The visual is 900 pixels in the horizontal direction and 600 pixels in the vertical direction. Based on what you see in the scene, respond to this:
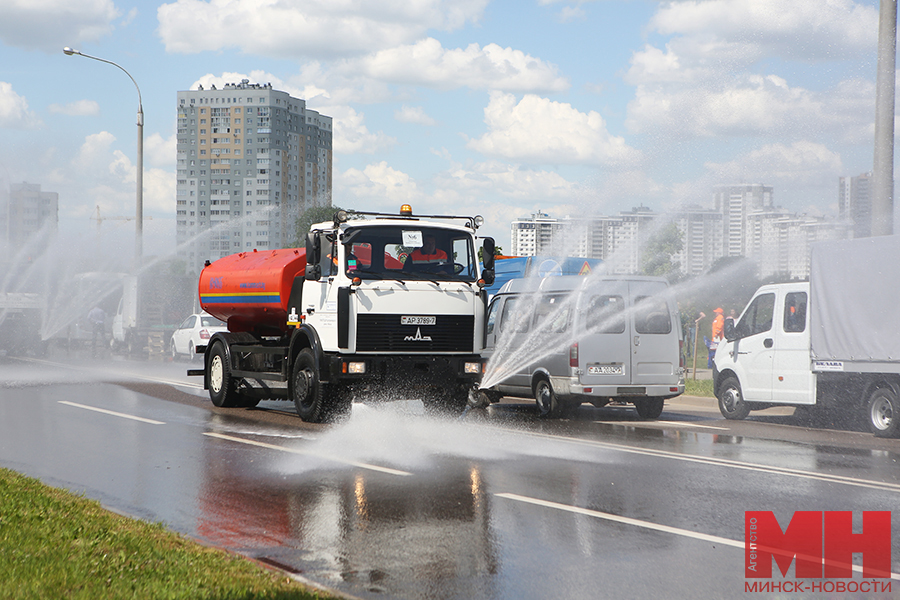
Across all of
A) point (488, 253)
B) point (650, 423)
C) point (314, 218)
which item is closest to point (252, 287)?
point (488, 253)

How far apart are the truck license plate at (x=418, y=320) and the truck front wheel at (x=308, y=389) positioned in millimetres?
1382

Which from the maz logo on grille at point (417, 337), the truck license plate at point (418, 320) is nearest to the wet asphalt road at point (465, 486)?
the maz logo on grille at point (417, 337)

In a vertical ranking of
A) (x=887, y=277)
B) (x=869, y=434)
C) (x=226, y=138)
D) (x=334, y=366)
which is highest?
(x=226, y=138)

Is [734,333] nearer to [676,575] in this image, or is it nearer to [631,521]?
[631,521]

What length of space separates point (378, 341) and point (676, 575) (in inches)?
289

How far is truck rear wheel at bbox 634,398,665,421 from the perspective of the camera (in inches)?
596

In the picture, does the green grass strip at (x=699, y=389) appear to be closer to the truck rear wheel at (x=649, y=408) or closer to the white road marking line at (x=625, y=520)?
the truck rear wheel at (x=649, y=408)

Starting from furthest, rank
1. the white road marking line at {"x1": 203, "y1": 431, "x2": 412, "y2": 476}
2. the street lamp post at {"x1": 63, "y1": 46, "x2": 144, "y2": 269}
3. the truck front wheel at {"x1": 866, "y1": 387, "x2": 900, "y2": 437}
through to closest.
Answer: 1. the street lamp post at {"x1": 63, "y1": 46, "x2": 144, "y2": 269}
2. the truck front wheel at {"x1": 866, "y1": 387, "x2": 900, "y2": 437}
3. the white road marking line at {"x1": 203, "y1": 431, "x2": 412, "y2": 476}

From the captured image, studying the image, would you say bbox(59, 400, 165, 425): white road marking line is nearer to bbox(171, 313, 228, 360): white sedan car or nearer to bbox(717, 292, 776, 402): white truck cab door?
bbox(717, 292, 776, 402): white truck cab door

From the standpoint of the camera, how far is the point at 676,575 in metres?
5.43

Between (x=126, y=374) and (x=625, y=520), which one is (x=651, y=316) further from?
(x=126, y=374)

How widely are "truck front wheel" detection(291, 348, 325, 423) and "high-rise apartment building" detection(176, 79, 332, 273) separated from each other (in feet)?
237

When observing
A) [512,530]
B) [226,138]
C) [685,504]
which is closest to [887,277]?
[685,504]

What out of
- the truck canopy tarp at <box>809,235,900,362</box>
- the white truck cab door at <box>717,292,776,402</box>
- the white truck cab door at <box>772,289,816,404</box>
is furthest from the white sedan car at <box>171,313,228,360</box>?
the truck canopy tarp at <box>809,235,900,362</box>
